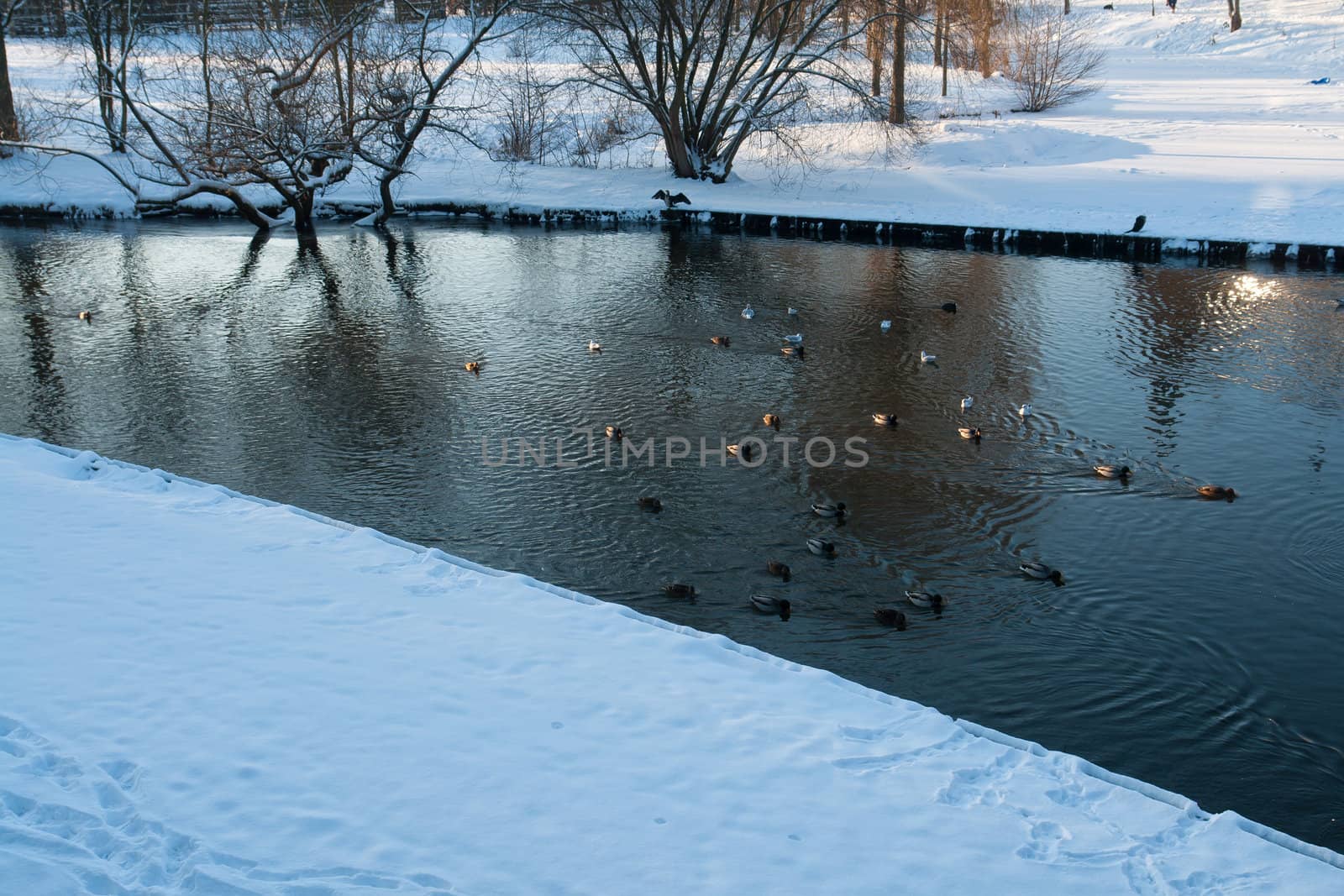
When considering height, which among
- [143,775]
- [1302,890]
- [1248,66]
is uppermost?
[1248,66]

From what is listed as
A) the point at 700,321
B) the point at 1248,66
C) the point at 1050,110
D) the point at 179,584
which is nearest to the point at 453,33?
the point at 1050,110

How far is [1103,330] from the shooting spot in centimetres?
1686

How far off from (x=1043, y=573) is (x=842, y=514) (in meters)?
2.10

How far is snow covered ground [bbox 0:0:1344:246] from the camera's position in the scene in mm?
24016

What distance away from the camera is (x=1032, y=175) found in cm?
2853

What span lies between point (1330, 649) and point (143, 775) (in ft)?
28.1

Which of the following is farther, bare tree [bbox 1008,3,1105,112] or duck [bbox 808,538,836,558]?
bare tree [bbox 1008,3,1105,112]

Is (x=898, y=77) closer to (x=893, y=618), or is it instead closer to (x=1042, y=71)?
(x=1042, y=71)

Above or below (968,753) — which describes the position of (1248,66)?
above

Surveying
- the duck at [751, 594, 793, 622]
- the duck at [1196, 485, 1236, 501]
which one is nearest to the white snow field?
the duck at [751, 594, 793, 622]

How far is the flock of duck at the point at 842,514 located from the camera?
8.72 meters

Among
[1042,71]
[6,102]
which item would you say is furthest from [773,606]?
[1042,71]

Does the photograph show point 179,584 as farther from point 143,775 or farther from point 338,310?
point 338,310

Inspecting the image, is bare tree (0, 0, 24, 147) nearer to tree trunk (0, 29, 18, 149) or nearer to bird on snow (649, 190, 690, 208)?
tree trunk (0, 29, 18, 149)
